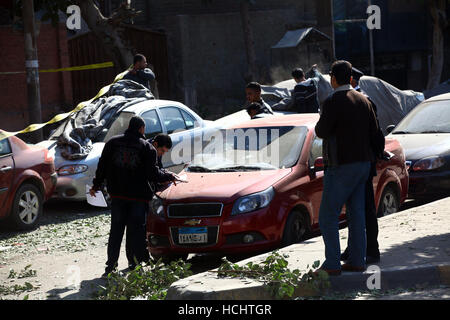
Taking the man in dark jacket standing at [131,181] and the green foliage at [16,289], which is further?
the man in dark jacket standing at [131,181]

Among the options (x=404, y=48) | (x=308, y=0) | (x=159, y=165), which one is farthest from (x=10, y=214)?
(x=404, y=48)

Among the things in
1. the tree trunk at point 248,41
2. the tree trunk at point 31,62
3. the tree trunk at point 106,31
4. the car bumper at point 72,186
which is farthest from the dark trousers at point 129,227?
the tree trunk at point 248,41

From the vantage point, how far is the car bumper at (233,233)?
8680 millimetres

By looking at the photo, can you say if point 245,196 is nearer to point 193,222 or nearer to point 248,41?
point 193,222

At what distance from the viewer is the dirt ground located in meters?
8.55

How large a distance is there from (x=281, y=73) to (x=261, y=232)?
19568mm

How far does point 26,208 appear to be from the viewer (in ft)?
39.8

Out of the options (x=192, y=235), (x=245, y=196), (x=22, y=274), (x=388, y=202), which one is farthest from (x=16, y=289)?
(x=388, y=202)

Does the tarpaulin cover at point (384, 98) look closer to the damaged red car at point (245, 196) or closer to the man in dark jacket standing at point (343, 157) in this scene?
the damaged red car at point (245, 196)

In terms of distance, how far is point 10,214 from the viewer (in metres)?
11.9

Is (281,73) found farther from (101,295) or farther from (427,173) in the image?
(101,295)

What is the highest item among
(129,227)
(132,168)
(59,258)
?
(132,168)

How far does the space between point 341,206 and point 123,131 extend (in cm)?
745

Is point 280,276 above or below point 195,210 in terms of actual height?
below
